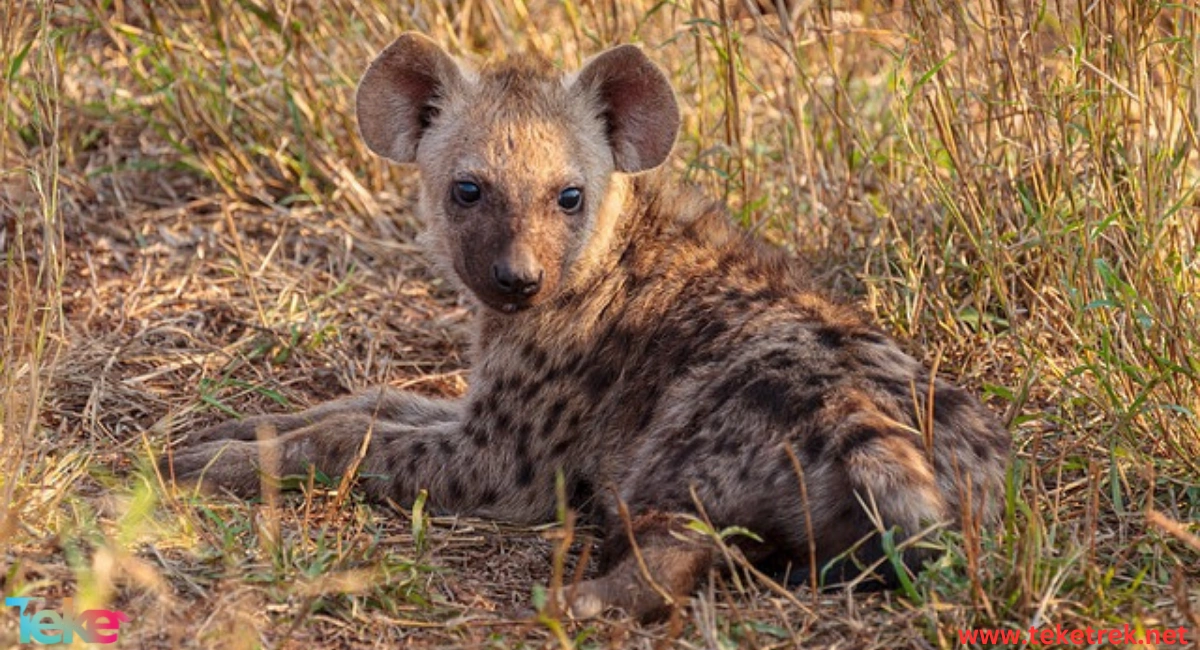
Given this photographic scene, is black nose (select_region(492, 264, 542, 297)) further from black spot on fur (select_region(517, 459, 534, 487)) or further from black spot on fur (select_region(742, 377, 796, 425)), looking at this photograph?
black spot on fur (select_region(742, 377, 796, 425))

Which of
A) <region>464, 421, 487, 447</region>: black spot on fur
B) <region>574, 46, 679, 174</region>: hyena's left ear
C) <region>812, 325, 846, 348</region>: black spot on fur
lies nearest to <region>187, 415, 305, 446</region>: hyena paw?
<region>464, 421, 487, 447</region>: black spot on fur

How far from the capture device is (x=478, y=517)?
4.17 meters

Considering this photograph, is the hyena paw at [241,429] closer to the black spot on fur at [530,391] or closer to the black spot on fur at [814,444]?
the black spot on fur at [530,391]

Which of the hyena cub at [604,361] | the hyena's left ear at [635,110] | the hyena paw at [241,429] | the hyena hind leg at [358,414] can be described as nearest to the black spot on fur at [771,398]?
the hyena cub at [604,361]

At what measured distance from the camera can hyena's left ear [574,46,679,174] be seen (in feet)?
14.1

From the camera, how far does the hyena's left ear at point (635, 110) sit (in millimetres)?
4301

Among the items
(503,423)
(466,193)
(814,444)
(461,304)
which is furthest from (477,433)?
(461,304)

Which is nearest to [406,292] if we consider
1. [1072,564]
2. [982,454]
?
[982,454]

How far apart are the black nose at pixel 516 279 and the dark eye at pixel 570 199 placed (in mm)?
253

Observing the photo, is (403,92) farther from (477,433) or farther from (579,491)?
(579,491)

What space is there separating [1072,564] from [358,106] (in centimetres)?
228

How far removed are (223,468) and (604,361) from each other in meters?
1.04

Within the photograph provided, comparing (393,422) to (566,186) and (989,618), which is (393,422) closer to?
(566,186)

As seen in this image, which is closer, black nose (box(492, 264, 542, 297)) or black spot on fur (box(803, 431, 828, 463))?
black spot on fur (box(803, 431, 828, 463))
